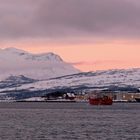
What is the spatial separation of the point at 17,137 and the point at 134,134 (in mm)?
15276

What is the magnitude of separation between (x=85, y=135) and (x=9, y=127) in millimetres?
17875

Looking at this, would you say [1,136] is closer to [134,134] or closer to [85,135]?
[85,135]

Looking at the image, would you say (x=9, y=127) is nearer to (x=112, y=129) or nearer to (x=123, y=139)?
(x=112, y=129)

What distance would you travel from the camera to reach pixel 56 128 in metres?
99.7

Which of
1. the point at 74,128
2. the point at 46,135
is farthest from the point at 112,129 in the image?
the point at 46,135

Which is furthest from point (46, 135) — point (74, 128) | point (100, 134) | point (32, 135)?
point (74, 128)

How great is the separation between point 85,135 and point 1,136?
10.7m

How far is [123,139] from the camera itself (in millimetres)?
80000

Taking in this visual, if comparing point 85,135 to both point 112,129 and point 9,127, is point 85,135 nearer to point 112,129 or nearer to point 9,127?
point 112,129

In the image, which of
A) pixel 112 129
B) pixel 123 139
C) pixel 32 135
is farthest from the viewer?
pixel 112 129

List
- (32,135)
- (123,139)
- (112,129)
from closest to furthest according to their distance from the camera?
(123,139), (32,135), (112,129)

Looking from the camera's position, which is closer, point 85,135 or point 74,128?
point 85,135

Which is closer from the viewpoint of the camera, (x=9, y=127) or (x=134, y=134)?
(x=134, y=134)

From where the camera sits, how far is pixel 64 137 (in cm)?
8319
